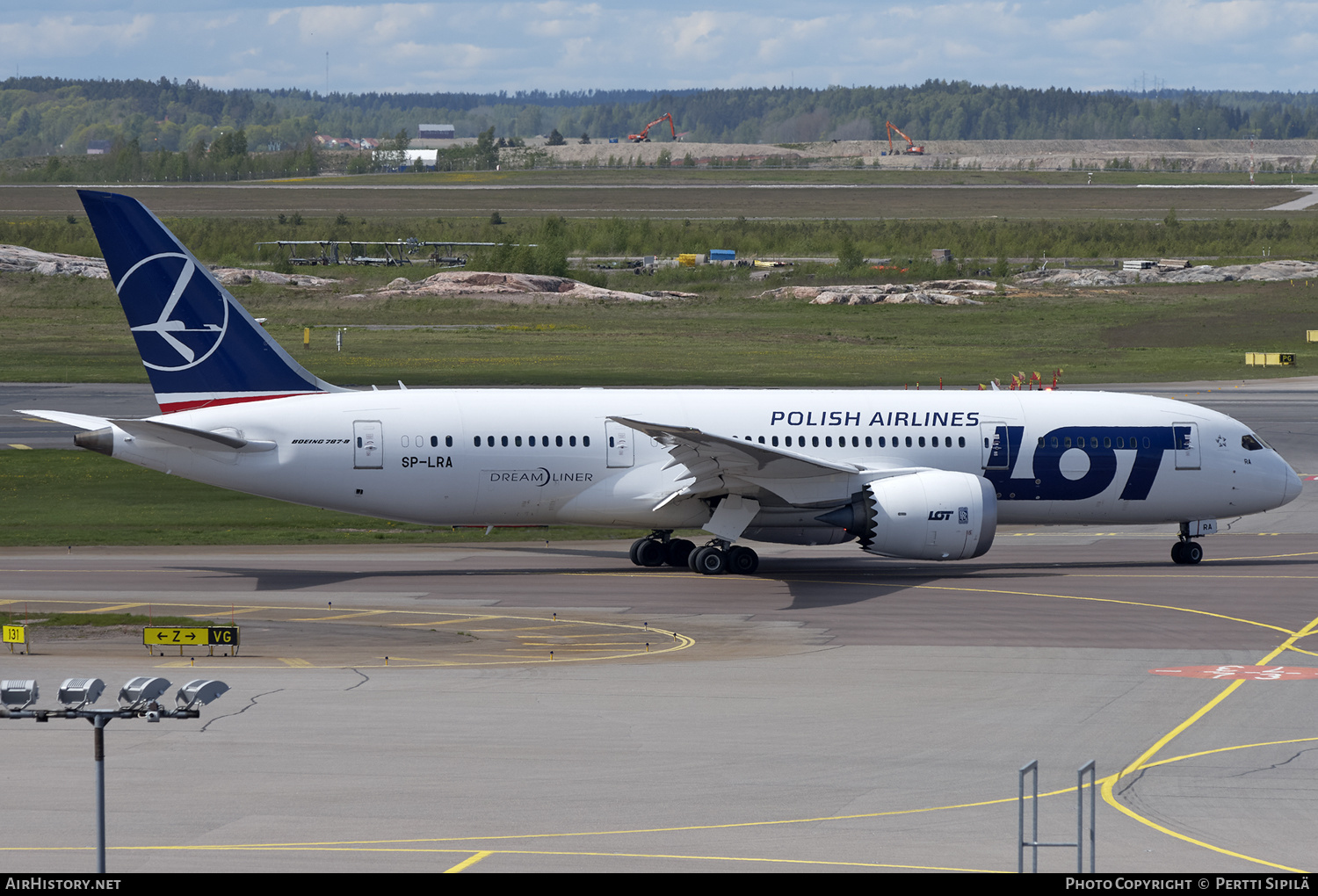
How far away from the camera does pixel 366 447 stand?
3875cm

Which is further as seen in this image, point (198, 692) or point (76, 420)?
point (76, 420)

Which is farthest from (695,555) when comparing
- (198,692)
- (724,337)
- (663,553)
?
(724,337)

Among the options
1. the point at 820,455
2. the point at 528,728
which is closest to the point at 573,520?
the point at 820,455

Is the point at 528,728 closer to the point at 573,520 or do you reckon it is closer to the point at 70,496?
the point at 573,520

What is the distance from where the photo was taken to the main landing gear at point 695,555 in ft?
130

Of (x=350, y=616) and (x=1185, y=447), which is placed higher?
(x=1185, y=447)

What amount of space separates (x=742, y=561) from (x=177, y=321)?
15.5 meters

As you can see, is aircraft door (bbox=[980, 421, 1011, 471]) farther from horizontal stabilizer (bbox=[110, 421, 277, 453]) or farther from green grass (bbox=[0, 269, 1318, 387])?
green grass (bbox=[0, 269, 1318, 387])

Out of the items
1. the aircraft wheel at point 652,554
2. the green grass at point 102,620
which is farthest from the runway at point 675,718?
the aircraft wheel at point 652,554

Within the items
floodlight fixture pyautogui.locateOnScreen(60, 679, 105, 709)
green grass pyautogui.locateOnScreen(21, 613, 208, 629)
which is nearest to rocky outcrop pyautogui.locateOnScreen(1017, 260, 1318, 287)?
green grass pyautogui.locateOnScreen(21, 613, 208, 629)

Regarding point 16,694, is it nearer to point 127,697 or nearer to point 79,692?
point 79,692

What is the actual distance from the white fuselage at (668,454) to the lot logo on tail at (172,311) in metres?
1.55

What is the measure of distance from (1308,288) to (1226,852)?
378 ft

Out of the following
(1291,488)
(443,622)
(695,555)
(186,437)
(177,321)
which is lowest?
(443,622)
